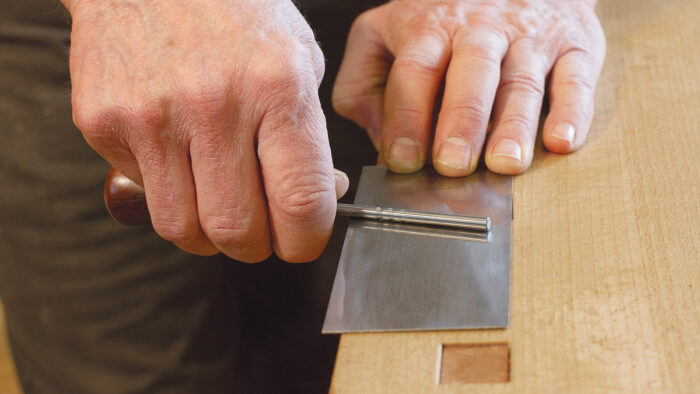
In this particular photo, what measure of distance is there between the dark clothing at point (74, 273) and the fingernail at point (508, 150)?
0.59 metres

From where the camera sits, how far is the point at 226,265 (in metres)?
1.11

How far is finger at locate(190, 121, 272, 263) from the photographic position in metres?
0.60

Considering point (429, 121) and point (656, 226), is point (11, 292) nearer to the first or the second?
point (429, 121)

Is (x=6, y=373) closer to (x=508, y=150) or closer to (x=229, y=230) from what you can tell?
(x=229, y=230)

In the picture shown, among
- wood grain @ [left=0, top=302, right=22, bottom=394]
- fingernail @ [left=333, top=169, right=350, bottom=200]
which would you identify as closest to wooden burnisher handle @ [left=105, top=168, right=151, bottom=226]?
fingernail @ [left=333, top=169, right=350, bottom=200]

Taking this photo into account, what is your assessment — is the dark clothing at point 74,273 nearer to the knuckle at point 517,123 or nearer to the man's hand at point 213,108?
the man's hand at point 213,108

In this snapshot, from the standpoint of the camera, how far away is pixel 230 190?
62 centimetres

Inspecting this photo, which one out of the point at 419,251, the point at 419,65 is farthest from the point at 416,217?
the point at 419,65

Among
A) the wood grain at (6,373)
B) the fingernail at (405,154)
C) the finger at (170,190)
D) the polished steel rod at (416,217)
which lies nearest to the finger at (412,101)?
the fingernail at (405,154)

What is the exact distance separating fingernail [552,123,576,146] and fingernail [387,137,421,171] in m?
0.17

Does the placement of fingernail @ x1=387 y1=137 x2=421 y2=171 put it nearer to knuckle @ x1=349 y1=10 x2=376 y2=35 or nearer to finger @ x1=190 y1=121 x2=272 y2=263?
finger @ x1=190 y1=121 x2=272 y2=263

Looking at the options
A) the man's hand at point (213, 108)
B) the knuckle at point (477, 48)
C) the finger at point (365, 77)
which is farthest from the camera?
the finger at point (365, 77)

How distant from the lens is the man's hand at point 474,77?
733 millimetres

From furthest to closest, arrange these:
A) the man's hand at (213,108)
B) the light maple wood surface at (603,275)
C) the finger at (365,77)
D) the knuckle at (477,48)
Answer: the finger at (365,77)
the knuckle at (477,48)
the man's hand at (213,108)
the light maple wood surface at (603,275)
